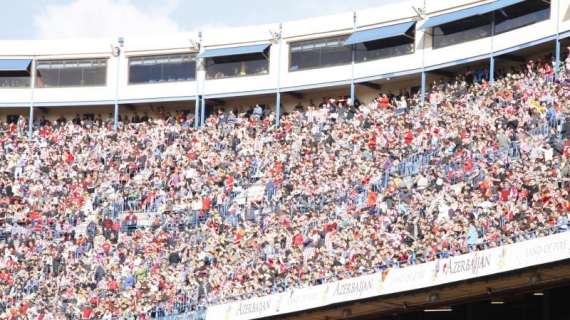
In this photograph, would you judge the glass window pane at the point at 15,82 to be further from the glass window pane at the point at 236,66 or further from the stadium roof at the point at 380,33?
the stadium roof at the point at 380,33

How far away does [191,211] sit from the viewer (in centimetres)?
4319

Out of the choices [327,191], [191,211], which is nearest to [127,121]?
[191,211]

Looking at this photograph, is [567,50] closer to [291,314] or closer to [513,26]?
[513,26]

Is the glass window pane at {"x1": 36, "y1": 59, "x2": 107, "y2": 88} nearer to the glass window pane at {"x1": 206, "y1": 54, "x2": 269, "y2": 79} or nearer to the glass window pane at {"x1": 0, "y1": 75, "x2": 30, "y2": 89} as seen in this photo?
the glass window pane at {"x1": 0, "y1": 75, "x2": 30, "y2": 89}

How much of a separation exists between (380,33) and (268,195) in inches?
344

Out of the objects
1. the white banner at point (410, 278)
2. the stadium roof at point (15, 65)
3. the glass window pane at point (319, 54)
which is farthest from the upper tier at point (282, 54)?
the white banner at point (410, 278)

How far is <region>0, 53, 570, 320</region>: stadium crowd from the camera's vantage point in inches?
1284

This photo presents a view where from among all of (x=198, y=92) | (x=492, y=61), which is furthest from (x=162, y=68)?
(x=492, y=61)

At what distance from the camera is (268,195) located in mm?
42094

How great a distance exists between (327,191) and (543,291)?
36.1 ft

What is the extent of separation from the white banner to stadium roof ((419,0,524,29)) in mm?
14758

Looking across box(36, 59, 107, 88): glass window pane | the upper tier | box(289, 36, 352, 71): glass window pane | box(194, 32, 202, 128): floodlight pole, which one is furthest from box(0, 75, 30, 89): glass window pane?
box(289, 36, 352, 71): glass window pane

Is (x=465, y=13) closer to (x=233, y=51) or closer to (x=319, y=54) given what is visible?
(x=319, y=54)

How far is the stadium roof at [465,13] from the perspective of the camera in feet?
143
